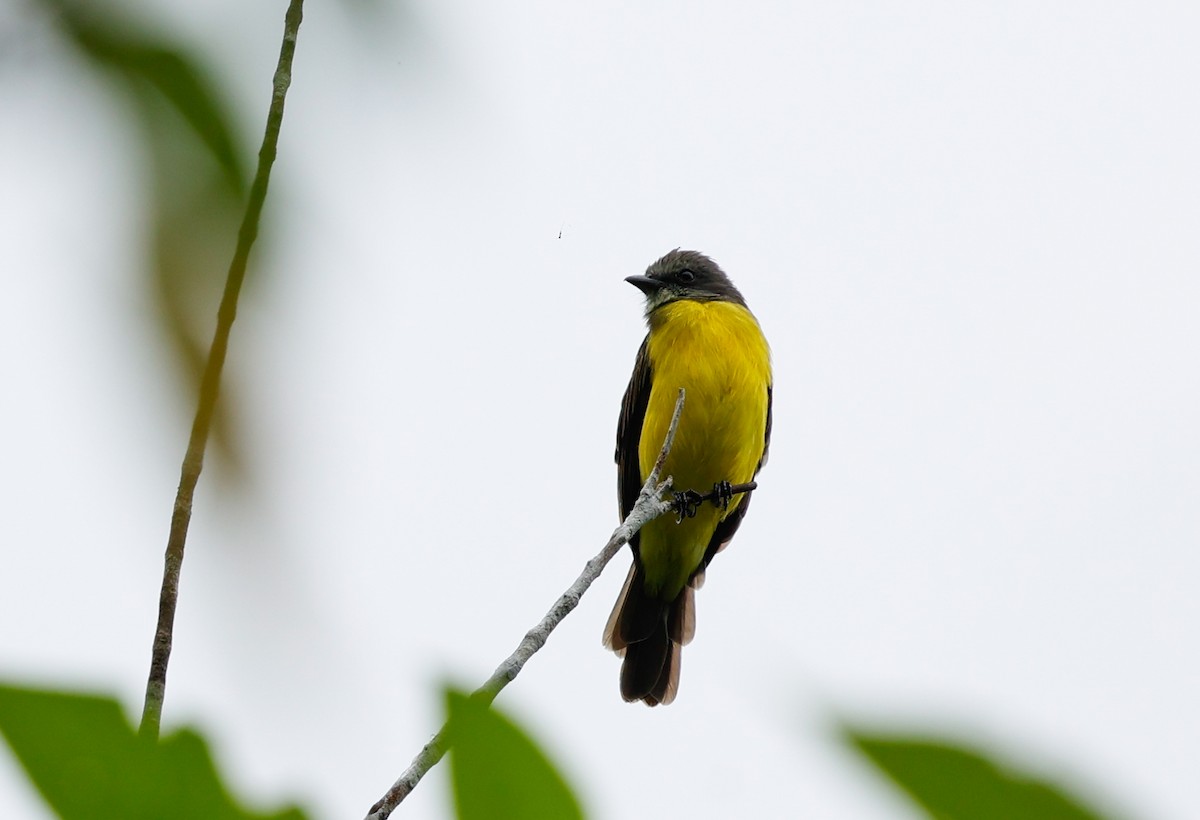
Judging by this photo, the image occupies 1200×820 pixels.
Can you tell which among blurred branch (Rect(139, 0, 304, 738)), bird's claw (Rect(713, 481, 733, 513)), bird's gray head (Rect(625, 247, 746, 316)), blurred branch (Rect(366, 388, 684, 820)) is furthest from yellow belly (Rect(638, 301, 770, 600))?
blurred branch (Rect(139, 0, 304, 738))

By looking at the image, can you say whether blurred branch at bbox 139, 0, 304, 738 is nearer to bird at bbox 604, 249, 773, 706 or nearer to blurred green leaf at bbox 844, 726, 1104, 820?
blurred green leaf at bbox 844, 726, 1104, 820

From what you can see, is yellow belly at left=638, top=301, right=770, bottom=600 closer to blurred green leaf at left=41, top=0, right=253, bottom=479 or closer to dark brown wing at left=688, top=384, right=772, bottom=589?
dark brown wing at left=688, top=384, right=772, bottom=589

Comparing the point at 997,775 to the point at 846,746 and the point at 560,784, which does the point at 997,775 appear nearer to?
the point at 846,746

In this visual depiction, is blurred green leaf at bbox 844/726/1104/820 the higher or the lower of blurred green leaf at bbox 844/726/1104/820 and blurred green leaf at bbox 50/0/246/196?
the lower

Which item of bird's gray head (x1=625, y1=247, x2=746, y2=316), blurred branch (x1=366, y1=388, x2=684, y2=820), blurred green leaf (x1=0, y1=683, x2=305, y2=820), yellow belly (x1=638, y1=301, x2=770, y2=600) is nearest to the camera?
blurred green leaf (x1=0, y1=683, x2=305, y2=820)

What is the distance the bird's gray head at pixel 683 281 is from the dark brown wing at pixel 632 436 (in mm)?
815

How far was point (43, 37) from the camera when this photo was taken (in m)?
0.68

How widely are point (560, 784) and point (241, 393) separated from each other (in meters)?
0.25

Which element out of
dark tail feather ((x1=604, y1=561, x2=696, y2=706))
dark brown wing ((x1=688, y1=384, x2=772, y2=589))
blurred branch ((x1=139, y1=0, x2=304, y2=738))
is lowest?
dark tail feather ((x1=604, y1=561, x2=696, y2=706))

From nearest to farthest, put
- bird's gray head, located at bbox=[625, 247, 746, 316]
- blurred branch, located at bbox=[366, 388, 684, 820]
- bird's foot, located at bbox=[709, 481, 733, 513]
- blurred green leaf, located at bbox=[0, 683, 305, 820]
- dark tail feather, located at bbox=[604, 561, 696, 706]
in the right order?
1. blurred green leaf, located at bbox=[0, 683, 305, 820]
2. blurred branch, located at bbox=[366, 388, 684, 820]
3. bird's foot, located at bbox=[709, 481, 733, 513]
4. dark tail feather, located at bbox=[604, 561, 696, 706]
5. bird's gray head, located at bbox=[625, 247, 746, 316]

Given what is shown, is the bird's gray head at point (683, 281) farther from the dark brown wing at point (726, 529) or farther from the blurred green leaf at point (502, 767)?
the blurred green leaf at point (502, 767)

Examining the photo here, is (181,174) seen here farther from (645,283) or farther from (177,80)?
(645,283)

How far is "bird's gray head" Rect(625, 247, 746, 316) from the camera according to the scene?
934 centimetres

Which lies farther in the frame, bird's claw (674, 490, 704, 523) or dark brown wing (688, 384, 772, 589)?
dark brown wing (688, 384, 772, 589)
